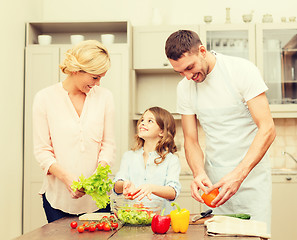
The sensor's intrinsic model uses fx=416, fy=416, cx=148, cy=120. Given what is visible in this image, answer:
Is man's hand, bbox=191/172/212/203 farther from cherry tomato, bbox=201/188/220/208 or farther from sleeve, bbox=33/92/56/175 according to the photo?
sleeve, bbox=33/92/56/175

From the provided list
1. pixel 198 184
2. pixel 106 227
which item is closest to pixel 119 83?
pixel 198 184

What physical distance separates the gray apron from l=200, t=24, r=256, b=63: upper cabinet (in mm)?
2041

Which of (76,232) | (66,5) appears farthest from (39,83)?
(76,232)

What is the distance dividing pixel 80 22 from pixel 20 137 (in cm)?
126

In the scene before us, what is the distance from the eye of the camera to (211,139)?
2.21 m

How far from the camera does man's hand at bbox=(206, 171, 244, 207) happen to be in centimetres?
183

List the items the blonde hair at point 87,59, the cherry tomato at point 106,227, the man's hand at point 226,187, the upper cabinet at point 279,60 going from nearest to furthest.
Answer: the cherry tomato at point 106,227 → the man's hand at point 226,187 → the blonde hair at point 87,59 → the upper cabinet at point 279,60

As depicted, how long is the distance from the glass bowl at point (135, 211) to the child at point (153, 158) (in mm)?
415

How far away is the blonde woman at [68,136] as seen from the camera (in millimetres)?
2146

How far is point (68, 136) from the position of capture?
2166 mm

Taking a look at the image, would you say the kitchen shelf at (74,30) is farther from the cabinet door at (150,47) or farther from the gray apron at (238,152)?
the gray apron at (238,152)

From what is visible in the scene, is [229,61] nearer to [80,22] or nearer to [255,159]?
[255,159]

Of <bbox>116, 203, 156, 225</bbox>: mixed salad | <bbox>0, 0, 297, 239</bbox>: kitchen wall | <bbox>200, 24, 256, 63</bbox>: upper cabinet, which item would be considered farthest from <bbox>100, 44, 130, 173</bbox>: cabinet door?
<bbox>116, 203, 156, 225</bbox>: mixed salad

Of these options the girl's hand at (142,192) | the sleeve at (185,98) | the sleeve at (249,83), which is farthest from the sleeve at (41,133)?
the sleeve at (249,83)
